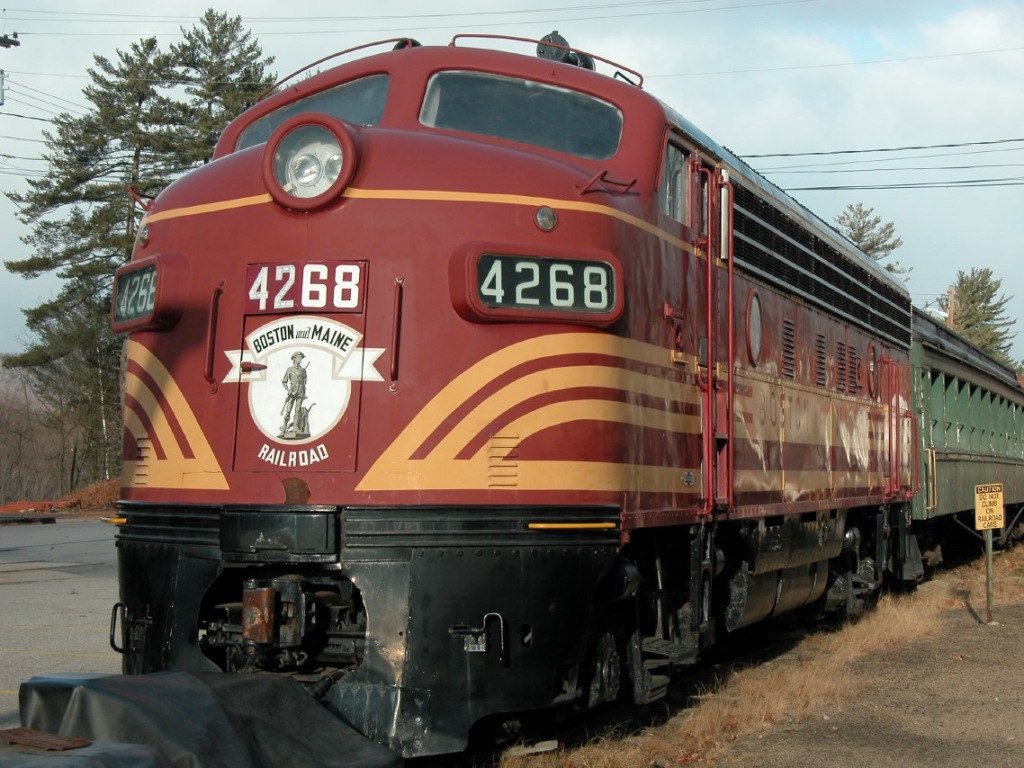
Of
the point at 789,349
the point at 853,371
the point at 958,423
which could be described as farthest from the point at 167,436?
the point at 958,423

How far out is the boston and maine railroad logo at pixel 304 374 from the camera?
5422 mm

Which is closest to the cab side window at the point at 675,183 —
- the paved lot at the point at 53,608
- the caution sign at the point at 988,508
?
the paved lot at the point at 53,608

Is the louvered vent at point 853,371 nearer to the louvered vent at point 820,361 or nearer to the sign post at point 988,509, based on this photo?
the louvered vent at point 820,361

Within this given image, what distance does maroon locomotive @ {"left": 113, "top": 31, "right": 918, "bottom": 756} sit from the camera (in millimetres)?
5262

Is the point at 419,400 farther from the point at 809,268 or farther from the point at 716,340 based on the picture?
the point at 809,268

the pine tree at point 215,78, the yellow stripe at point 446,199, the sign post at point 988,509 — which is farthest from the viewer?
the pine tree at point 215,78

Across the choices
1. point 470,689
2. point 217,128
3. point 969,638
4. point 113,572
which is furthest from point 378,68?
point 217,128

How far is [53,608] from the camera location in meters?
12.7

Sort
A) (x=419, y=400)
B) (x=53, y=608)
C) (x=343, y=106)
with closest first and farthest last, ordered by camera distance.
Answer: (x=419, y=400)
(x=343, y=106)
(x=53, y=608)

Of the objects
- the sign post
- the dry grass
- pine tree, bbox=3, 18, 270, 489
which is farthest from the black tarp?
pine tree, bbox=3, 18, 270, 489

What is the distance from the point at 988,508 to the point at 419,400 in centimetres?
978

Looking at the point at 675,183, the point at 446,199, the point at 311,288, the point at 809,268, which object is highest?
the point at 809,268

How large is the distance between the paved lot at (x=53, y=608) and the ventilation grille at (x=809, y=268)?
18.2 feet

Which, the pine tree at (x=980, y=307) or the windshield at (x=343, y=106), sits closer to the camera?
the windshield at (x=343, y=106)
